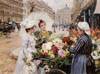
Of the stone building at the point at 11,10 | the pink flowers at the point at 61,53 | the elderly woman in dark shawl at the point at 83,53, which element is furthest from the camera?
the stone building at the point at 11,10

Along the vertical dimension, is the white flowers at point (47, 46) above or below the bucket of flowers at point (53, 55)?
above

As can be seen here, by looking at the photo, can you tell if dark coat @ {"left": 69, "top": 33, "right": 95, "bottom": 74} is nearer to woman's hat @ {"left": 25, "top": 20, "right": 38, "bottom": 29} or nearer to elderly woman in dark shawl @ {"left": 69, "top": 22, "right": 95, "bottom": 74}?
elderly woman in dark shawl @ {"left": 69, "top": 22, "right": 95, "bottom": 74}

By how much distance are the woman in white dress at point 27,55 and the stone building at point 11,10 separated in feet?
1.15

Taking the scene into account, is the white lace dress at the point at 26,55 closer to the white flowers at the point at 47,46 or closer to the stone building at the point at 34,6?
the white flowers at the point at 47,46

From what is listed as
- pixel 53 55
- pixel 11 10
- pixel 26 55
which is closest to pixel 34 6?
pixel 11 10

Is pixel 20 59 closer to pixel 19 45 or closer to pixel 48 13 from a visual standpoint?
pixel 19 45

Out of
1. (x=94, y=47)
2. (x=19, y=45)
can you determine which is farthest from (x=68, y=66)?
(x=19, y=45)

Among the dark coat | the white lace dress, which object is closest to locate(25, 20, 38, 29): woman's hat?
the white lace dress

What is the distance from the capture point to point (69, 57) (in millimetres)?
4516

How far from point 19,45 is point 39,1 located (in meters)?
0.67

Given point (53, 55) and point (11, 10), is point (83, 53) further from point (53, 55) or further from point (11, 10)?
point (11, 10)

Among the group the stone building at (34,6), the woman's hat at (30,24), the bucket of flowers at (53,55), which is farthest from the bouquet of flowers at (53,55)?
the stone building at (34,6)

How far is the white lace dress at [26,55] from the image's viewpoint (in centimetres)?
471

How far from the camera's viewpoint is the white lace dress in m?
4.71
